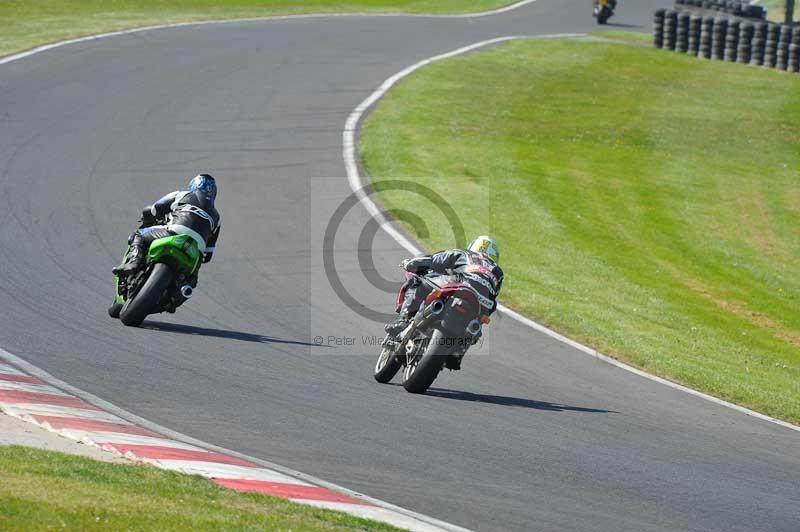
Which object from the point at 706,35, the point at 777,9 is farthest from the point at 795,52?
the point at 777,9

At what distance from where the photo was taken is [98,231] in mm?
A: 17312

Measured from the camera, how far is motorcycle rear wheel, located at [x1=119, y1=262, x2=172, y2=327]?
1266cm

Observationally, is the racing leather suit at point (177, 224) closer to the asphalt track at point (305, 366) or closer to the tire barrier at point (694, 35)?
the asphalt track at point (305, 366)

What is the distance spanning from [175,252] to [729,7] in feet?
130

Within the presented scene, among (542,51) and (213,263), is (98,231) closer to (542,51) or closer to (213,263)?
(213,263)

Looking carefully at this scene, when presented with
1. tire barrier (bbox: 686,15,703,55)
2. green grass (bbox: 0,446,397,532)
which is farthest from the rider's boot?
tire barrier (bbox: 686,15,703,55)

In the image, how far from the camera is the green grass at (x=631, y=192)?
16.3 m

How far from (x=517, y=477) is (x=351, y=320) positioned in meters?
5.61

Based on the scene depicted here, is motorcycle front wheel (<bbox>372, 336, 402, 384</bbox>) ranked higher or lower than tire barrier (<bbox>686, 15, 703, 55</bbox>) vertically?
lower

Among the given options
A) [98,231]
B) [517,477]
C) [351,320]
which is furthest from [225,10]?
[517,477]

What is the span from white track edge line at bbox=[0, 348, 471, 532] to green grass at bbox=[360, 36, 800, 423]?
6.48 m

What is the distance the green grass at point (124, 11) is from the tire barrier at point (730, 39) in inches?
390

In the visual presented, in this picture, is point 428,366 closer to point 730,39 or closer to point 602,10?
point 730,39

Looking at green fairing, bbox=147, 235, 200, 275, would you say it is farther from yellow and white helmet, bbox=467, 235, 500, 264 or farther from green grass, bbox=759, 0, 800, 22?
green grass, bbox=759, 0, 800, 22
